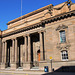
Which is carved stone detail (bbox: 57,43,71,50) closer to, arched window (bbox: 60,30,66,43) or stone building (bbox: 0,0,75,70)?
stone building (bbox: 0,0,75,70)

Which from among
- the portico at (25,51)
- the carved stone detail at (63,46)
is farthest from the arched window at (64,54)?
the portico at (25,51)

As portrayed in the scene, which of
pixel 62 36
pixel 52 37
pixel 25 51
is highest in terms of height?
pixel 62 36

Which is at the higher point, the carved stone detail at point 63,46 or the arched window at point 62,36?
the arched window at point 62,36

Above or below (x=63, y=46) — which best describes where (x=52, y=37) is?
above

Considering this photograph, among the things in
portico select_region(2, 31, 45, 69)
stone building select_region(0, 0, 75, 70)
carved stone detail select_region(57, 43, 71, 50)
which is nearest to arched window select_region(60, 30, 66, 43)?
stone building select_region(0, 0, 75, 70)

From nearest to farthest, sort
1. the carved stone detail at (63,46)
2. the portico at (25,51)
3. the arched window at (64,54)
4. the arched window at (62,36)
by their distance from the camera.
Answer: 1. the carved stone detail at (63,46)
2. the arched window at (64,54)
3. the arched window at (62,36)
4. the portico at (25,51)

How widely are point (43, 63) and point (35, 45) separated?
23.6 ft

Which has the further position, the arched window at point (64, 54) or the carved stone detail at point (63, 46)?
the arched window at point (64, 54)

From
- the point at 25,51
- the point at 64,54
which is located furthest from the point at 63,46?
the point at 25,51

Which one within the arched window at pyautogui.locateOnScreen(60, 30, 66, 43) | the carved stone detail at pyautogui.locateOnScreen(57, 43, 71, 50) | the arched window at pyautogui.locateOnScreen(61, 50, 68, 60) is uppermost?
the arched window at pyautogui.locateOnScreen(60, 30, 66, 43)

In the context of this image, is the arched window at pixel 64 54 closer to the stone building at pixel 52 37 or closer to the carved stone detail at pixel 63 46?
the stone building at pixel 52 37

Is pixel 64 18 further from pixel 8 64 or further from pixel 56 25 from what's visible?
pixel 8 64

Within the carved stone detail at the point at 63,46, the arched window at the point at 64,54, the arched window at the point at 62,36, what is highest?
the arched window at the point at 62,36

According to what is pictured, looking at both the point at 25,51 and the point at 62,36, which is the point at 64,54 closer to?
the point at 62,36
